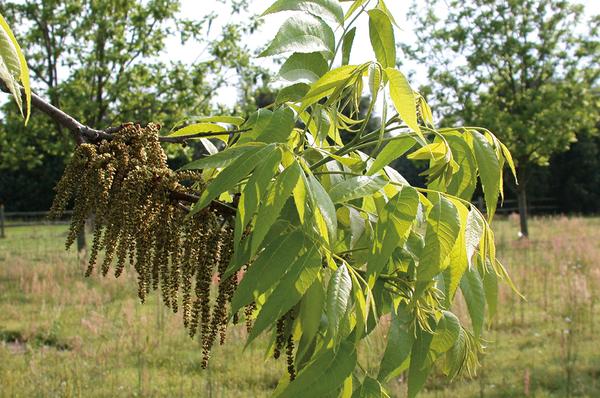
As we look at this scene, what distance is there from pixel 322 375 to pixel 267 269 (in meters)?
0.22

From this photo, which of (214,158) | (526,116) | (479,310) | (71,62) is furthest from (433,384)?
(526,116)

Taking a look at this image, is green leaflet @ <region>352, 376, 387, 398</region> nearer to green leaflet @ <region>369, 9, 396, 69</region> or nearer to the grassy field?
green leaflet @ <region>369, 9, 396, 69</region>

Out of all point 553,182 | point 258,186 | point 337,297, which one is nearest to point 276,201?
point 258,186

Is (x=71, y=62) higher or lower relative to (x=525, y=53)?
lower

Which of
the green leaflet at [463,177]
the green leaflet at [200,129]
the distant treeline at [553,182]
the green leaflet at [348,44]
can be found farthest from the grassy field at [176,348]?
the distant treeline at [553,182]

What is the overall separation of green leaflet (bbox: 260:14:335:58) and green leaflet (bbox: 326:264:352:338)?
1.26 ft

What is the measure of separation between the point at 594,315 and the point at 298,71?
23.9ft

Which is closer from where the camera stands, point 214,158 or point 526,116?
point 214,158

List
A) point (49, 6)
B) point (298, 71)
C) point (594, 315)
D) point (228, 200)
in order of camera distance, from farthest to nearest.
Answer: point (49, 6) < point (594, 315) < point (228, 200) < point (298, 71)

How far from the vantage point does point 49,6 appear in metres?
12.4

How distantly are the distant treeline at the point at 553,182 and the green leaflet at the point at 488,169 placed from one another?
27391 millimetres

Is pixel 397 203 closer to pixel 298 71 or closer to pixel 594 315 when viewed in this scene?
pixel 298 71

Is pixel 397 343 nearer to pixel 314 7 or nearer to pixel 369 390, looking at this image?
pixel 369 390

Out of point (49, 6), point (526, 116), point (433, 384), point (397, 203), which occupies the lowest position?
point (433, 384)
